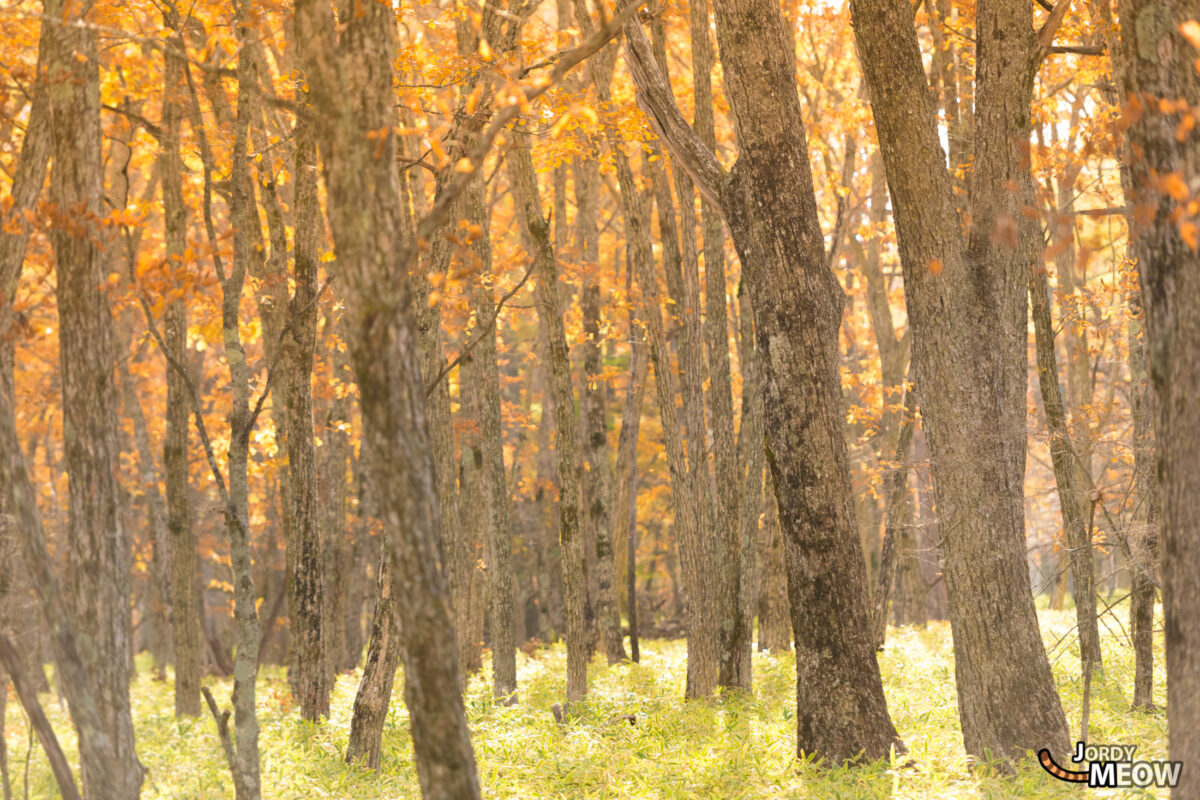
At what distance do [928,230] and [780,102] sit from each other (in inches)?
51.2

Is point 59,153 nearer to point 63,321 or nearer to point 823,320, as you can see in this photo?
point 63,321

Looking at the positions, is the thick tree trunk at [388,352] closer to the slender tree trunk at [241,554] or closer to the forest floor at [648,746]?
the slender tree trunk at [241,554]

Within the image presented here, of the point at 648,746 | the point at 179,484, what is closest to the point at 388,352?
the point at 648,746

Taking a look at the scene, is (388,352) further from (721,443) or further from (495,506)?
(495,506)

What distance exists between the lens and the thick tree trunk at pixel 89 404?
468 cm

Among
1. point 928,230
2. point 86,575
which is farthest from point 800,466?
point 86,575

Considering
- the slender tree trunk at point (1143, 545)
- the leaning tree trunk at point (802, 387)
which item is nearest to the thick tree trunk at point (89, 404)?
the leaning tree trunk at point (802, 387)

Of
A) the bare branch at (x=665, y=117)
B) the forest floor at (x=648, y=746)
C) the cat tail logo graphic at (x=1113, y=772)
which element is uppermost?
the bare branch at (x=665, y=117)

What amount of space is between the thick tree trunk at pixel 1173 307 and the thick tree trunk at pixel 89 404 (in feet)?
16.2

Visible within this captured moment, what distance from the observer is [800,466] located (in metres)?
5.87

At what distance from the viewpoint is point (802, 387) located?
5.87 metres

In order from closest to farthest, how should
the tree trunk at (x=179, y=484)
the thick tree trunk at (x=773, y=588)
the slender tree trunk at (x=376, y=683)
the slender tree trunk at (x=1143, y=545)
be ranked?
the slender tree trunk at (x=376, y=683) → the slender tree trunk at (x=1143, y=545) → the tree trunk at (x=179, y=484) → the thick tree trunk at (x=773, y=588)

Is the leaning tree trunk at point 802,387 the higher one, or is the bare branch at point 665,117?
the bare branch at point 665,117

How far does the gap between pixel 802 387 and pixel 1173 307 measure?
8.41 feet
